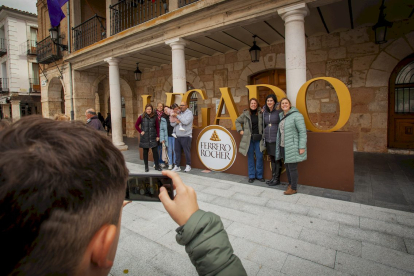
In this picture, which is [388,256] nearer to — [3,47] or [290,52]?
[290,52]

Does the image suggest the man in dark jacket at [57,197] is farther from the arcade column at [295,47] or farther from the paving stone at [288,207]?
the arcade column at [295,47]

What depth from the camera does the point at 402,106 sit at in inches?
250

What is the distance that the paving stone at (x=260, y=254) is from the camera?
202 cm

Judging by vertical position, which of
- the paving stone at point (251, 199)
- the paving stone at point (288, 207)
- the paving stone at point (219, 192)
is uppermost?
the paving stone at point (219, 192)

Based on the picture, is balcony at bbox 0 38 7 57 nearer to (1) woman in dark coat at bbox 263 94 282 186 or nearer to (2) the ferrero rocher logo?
(2) the ferrero rocher logo

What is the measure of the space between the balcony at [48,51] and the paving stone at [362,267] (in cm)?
1316

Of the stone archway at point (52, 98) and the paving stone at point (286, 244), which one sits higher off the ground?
the stone archway at point (52, 98)

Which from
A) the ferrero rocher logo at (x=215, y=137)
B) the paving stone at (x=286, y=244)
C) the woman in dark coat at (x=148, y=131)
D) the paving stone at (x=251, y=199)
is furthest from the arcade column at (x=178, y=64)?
the paving stone at (x=286, y=244)

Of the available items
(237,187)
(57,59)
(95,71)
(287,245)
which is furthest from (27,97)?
(287,245)

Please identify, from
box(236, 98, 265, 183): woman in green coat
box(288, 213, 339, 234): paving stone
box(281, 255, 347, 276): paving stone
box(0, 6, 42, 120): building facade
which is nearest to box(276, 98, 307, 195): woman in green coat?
box(236, 98, 265, 183): woman in green coat

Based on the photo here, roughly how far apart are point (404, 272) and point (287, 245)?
937 millimetres

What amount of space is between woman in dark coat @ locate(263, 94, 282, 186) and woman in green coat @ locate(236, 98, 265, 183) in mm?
159

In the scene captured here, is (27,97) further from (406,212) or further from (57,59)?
(406,212)

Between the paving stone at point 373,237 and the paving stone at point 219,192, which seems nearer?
the paving stone at point 373,237
